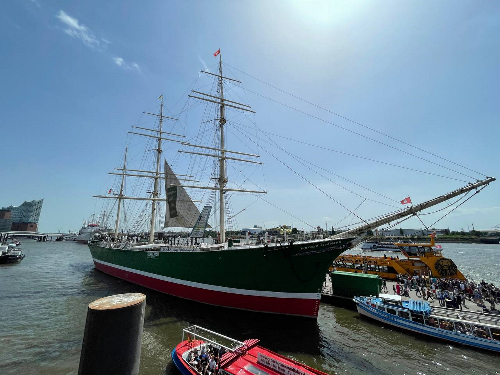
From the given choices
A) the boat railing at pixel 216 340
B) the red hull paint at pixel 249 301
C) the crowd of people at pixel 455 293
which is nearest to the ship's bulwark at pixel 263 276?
the red hull paint at pixel 249 301

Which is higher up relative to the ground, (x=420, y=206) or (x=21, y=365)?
(x=420, y=206)

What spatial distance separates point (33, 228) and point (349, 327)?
6849 inches

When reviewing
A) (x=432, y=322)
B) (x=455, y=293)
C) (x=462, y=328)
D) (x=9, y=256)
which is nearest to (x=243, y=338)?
(x=432, y=322)

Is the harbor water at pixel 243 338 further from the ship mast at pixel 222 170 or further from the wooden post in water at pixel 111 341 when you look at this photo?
the wooden post in water at pixel 111 341

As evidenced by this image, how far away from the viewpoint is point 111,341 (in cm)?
286

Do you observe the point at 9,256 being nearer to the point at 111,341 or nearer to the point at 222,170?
the point at 222,170

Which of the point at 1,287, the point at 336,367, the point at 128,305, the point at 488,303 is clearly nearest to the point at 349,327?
the point at 336,367

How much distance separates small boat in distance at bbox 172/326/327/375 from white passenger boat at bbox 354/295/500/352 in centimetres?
1001

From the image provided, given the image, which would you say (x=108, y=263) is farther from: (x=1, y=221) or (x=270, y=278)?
(x=1, y=221)

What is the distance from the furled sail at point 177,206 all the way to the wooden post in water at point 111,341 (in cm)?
3193

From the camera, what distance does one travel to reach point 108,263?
32469mm

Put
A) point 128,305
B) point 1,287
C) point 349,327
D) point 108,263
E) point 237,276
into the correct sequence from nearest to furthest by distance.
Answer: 1. point 128,305
2. point 349,327
3. point 237,276
4. point 1,287
5. point 108,263

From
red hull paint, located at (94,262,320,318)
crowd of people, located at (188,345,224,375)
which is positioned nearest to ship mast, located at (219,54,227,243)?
red hull paint, located at (94,262,320,318)

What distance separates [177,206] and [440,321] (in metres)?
33.3
